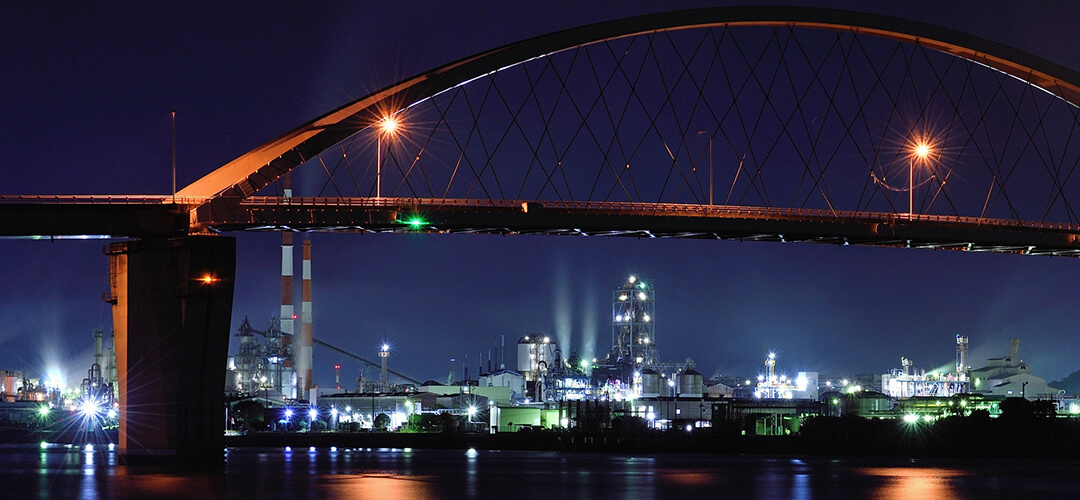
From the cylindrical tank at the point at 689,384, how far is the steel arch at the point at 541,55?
3783 inches

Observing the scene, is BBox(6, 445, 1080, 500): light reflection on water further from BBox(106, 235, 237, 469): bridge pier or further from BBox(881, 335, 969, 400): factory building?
BBox(881, 335, 969, 400): factory building

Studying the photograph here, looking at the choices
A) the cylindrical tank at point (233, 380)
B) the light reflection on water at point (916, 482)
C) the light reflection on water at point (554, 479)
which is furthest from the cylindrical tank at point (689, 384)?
the light reflection on water at point (916, 482)

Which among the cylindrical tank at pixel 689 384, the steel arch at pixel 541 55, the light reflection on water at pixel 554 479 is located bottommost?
the light reflection on water at pixel 554 479

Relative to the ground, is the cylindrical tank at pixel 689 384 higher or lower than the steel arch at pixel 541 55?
lower

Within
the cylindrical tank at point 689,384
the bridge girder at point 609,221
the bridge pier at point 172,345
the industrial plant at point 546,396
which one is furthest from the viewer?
the cylindrical tank at point 689,384

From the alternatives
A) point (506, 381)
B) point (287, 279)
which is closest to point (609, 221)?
point (287, 279)

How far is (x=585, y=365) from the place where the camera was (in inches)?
6590

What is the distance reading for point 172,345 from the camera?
57062 millimetres

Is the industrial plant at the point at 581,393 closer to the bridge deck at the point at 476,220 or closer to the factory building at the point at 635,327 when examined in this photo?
the factory building at the point at 635,327

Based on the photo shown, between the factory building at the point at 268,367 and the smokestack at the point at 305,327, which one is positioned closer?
the smokestack at the point at 305,327

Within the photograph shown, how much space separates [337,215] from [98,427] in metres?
96.4

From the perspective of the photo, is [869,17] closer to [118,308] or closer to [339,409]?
[118,308]

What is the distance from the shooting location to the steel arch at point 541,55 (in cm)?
6069

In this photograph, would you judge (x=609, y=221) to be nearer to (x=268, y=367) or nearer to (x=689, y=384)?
(x=689, y=384)
